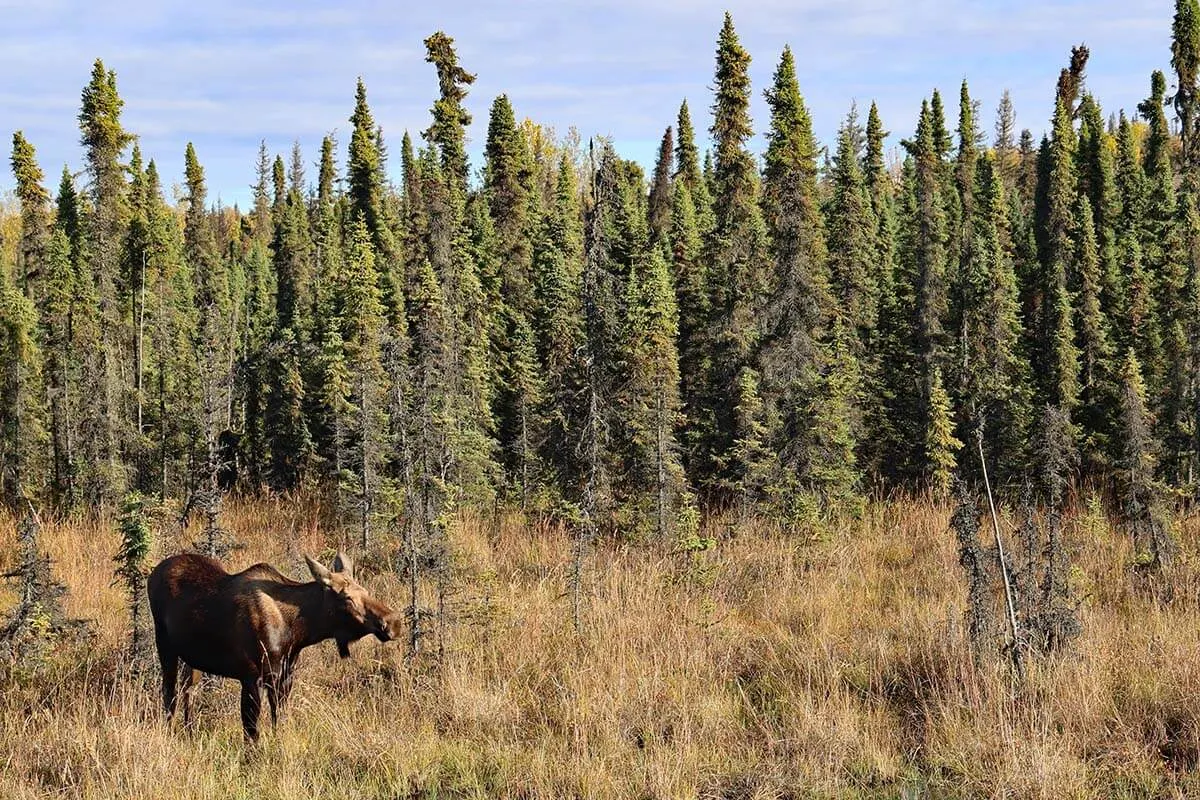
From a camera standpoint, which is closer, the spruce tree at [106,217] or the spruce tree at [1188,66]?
the spruce tree at [106,217]

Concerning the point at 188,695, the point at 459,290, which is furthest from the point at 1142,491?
the point at 459,290

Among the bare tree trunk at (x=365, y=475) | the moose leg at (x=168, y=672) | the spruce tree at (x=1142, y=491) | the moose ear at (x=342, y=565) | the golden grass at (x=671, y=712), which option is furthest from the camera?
the bare tree trunk at (x=365, y=475)

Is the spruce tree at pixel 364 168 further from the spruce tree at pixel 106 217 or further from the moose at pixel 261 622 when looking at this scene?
the moose at pixel 261 622

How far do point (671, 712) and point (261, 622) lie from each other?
9.88 ft

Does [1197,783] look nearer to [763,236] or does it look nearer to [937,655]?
[937,655]

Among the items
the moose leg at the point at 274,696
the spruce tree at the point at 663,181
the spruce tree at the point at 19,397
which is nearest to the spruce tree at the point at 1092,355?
the moose leg at the point at 274,696

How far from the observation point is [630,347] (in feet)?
53.4

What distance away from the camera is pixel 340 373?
21.7 m

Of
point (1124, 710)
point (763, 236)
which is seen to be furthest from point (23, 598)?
point (763, 236)

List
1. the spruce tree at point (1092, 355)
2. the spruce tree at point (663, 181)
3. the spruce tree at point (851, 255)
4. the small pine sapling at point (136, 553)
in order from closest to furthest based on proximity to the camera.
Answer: the small pine sapling at point (136, 553)
the spruce tree at point (1092, 355)
the spruce tree at point (851, 255)
the spruce tree at point (663, 181)

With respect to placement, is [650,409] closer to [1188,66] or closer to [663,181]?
[1188,66]

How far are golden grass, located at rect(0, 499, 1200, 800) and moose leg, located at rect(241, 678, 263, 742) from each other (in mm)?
113

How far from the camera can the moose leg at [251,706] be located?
6301 millimetres

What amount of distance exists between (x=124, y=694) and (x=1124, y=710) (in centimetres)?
743
